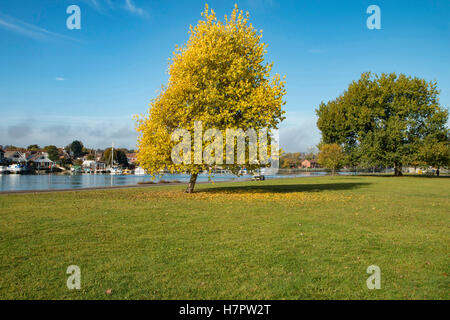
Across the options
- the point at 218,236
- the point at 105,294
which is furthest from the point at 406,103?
the point at 105,294

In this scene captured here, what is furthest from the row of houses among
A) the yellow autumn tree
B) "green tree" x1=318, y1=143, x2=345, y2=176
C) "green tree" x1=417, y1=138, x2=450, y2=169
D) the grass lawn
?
the grass lawn

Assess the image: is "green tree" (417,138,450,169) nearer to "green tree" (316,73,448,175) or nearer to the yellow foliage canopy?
"green tree" (316,73,448,175)

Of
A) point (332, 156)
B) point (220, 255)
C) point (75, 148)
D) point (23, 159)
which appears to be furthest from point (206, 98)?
point (75, 148)

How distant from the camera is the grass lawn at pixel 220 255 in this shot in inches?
188

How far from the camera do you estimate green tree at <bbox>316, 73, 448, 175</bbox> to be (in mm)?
51875

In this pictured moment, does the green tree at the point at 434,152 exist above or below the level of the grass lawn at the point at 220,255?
above

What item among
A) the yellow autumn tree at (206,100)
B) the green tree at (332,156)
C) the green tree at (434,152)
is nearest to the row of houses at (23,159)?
the green tree at (332,156)

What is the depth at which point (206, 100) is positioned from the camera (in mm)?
18641

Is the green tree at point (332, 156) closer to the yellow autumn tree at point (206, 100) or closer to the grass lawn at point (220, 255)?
the yellow autumn tree at point (206, 100)

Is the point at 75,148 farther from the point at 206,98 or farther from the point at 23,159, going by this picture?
the point at 206,98

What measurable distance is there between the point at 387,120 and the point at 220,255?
58.2 meters

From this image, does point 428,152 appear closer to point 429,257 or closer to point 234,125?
point 234,125

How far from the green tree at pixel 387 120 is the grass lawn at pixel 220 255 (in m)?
45.8

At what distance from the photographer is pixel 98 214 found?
1154 cm
